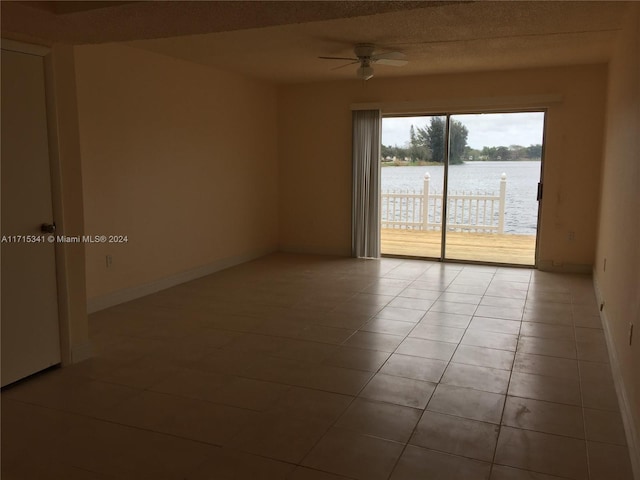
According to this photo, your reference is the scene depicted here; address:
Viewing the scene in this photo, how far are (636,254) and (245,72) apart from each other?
4846mm

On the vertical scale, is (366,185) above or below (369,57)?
below

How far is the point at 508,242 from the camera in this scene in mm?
7965

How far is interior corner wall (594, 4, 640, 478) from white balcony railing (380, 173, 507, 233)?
11.3 feet

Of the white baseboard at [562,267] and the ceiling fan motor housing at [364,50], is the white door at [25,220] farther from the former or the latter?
the white baseboard at [562,267]

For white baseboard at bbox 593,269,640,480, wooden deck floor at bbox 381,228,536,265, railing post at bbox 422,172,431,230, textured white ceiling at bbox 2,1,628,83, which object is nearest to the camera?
white baseboard at bbox 593,269,640,480

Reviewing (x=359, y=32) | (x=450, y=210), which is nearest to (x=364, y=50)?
(x=359, y=32)

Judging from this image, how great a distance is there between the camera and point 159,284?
5176 mm

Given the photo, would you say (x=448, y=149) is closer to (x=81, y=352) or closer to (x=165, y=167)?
(x=165, y=167)

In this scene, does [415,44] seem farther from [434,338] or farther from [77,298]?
[77,298]

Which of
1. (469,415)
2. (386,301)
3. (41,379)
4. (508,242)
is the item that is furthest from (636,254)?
(508,242)

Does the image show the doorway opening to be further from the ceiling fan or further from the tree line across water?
the ceiling fan

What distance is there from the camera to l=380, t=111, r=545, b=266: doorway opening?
21.6 feet

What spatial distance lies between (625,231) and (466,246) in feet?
15.3

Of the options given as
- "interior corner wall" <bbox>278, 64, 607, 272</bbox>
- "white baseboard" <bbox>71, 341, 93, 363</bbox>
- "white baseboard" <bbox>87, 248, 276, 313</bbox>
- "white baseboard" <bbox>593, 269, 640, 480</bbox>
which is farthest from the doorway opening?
"white baseboard" <bbox>71, 341, 93, 363</bbox>
